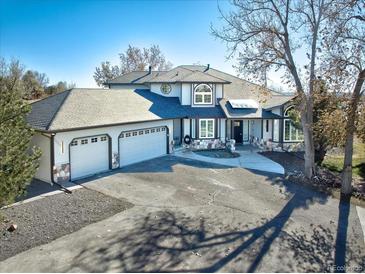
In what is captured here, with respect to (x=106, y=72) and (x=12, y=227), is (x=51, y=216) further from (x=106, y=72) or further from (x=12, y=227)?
(x=106, y=72)

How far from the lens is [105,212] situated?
1080 centimetres

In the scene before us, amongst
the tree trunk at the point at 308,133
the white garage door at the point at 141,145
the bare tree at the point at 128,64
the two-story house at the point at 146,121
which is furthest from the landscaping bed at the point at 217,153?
the bare tree at the point at 128,64

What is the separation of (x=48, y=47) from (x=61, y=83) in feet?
108

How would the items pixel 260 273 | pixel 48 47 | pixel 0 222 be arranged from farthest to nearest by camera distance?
pixel 48 47
pixel 0 222
pixel 260 273

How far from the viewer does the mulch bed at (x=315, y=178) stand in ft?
52.4

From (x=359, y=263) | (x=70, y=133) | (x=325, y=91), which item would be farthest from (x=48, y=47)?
(x=359, y=263)

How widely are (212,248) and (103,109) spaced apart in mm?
12343

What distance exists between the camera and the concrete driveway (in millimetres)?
7609

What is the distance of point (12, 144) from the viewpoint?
325 inches

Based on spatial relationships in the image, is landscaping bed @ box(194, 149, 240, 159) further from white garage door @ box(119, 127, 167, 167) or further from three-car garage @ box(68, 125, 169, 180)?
white garage door @ box(119, 127, 167, 167)

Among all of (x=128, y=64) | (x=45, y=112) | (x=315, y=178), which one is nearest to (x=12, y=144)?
(x=45, y=112)

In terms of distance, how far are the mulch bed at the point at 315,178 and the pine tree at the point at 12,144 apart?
1429 centimetres

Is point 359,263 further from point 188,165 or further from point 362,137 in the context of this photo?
point 188,165

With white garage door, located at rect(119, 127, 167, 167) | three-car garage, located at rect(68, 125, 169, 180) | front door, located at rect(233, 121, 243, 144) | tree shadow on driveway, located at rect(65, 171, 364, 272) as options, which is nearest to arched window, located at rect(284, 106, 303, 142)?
front door, located at rect(233, 121, 243, 144)
